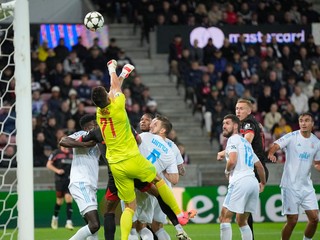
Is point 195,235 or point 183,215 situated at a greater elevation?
point 183,215

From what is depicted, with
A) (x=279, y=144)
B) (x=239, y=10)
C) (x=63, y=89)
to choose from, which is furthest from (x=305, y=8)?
(x=279, y=144)

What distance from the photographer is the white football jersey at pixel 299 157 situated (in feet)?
40.1

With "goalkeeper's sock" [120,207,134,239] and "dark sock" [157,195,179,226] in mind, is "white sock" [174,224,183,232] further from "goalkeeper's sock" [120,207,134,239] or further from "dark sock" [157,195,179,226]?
"goalkeeper's sock" [120,207,134,239]

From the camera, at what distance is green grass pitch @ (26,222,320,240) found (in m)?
14.9

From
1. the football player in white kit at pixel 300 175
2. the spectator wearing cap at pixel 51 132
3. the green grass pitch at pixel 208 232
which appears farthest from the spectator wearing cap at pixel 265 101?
the football player in white kit at pixel 300 175

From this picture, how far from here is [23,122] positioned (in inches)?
345

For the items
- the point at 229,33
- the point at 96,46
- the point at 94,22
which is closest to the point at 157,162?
the point at 94,22

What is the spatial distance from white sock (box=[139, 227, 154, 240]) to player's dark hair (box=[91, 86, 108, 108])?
1.86 meters

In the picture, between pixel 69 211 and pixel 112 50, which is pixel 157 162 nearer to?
pixel 69 211

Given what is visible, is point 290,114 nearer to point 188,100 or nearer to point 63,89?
point 188,100

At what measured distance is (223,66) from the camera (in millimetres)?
24031

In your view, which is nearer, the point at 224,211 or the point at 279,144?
the point at 224,211

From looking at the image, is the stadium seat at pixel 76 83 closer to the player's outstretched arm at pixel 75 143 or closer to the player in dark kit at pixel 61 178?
the player in dark kit at pixel 61 178

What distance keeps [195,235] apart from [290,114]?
7.56 m
